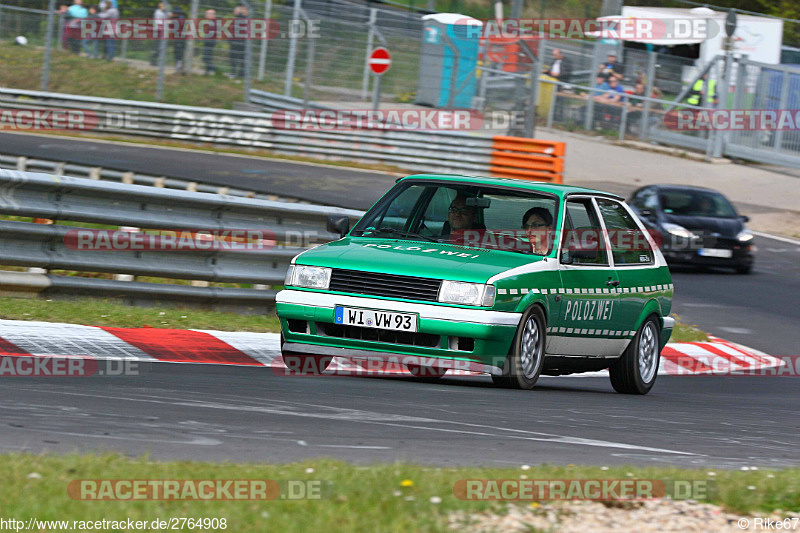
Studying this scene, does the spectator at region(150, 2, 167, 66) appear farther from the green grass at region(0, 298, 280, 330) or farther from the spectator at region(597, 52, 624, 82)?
the green grass at region(0, 298, 280, 330)

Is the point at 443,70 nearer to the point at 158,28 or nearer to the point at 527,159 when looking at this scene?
the point at 527,159

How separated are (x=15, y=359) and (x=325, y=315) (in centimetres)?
196

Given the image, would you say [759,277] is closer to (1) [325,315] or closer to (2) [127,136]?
(1) [325,315]

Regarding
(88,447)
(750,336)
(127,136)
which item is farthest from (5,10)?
(88,447)

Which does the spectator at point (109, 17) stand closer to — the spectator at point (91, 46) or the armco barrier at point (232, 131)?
the spectator at point (91, 46)

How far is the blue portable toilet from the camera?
28.8 metres

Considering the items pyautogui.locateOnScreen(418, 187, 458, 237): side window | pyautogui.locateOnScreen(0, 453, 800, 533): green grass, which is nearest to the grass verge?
pyautogui.locateOnScreen(418, 187, 458, 237): side window

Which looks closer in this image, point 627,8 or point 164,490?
point 164,490

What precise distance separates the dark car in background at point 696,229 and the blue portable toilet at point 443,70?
9.08 metres

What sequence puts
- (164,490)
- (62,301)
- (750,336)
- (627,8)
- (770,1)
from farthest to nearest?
(770,1), (627,8), (750,336), (62,301), (164,490)

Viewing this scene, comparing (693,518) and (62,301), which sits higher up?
(693,518)

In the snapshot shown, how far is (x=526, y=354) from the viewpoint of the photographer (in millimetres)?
8242

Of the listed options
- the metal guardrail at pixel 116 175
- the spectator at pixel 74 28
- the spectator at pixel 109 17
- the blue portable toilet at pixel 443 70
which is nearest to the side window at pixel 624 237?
the metal guardrail at pixel 116 175

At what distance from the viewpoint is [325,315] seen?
805cm
